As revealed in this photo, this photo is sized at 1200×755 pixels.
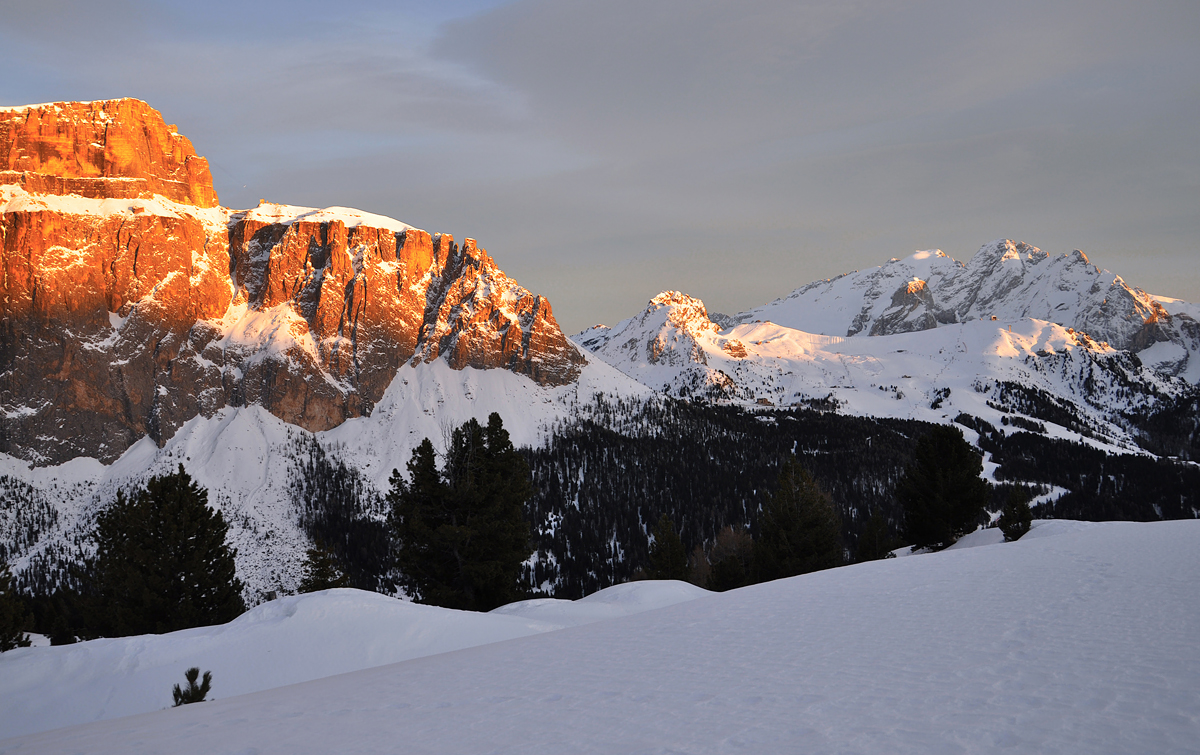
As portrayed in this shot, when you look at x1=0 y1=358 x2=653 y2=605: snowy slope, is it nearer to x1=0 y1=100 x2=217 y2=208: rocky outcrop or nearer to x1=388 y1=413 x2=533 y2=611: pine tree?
x1=0 y1=100 x2=217 y2=208: rocky outcrop

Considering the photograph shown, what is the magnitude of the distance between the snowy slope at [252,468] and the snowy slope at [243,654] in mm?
100008

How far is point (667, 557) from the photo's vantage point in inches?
1737

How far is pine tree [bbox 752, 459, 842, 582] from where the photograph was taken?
34.7m

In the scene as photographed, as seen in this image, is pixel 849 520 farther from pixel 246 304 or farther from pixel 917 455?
pixel 246 304

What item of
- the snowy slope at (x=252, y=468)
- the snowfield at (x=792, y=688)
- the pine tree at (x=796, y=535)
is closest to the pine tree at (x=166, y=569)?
the snowfield at (x=792, y=688)

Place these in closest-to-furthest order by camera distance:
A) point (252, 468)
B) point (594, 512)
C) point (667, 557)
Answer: point (667, 557), point (594, 512), point (252, 468)

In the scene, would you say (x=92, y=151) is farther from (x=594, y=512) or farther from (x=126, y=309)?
(x=594, y=512)

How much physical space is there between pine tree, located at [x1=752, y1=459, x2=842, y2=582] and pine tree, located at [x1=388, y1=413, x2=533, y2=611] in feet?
45.7

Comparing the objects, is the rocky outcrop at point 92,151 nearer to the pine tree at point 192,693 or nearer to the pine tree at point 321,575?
the pine tree at point 321,575

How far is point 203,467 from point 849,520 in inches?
5519

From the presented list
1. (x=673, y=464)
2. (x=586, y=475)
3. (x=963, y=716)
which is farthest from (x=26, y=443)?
(x=963, y=716)

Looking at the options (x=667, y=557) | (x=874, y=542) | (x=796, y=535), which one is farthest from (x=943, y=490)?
(x=667, y=557)

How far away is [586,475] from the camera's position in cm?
15912

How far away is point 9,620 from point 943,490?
38.3m
